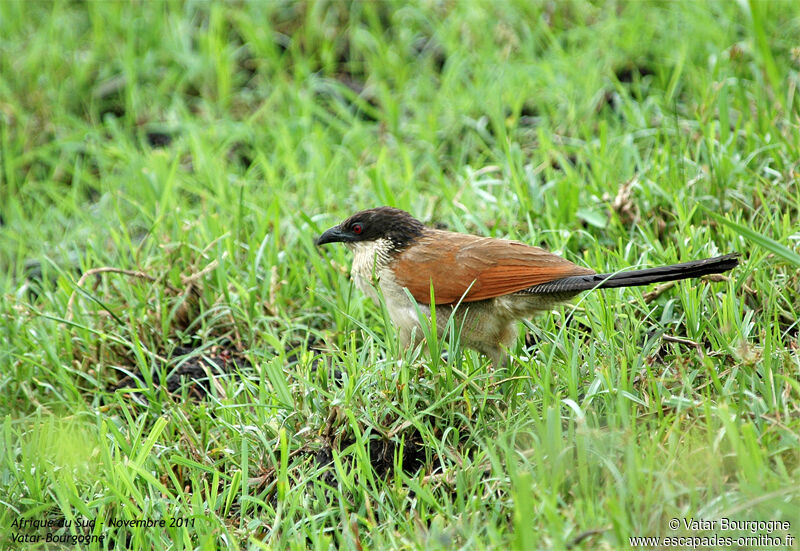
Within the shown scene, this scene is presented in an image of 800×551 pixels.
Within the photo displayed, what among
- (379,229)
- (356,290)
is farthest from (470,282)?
(356,290)

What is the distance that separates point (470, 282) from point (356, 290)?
0.93m

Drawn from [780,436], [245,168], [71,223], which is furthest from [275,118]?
[780,436]

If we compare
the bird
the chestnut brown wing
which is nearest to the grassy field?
the bird

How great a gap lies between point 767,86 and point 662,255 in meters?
1.88

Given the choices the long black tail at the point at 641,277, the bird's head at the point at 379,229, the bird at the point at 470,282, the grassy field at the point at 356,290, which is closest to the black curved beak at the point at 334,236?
the bird's head at the point at 379,229

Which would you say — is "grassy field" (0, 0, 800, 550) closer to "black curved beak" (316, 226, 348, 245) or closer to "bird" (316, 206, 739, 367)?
"bird" (316, 206, 739, 367)

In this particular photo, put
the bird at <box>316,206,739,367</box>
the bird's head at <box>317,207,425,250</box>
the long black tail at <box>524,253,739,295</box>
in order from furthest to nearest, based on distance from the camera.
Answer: the bird's head at <box>317,207,425,250</box> → the bird at <box>316,206,739,367</box> → the long black tail at <box>524,253,739,295</box>

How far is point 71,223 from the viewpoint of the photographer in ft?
18.4

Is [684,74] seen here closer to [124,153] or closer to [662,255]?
[662,255]

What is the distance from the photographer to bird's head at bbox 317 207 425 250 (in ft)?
12.8

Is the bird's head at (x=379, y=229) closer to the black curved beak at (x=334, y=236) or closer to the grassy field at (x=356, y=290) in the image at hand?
the black curved beak at (x=334, y=236)

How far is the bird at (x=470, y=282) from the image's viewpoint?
11.3 ft

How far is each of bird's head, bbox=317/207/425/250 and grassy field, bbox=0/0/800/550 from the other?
318 mm

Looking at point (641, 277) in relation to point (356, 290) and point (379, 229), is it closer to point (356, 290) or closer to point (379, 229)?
A: point (379, 229)
